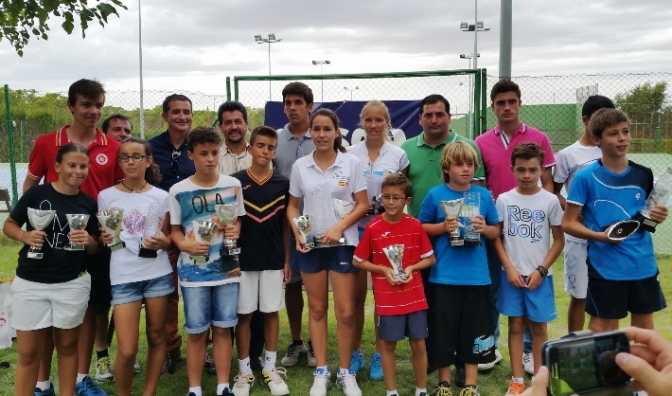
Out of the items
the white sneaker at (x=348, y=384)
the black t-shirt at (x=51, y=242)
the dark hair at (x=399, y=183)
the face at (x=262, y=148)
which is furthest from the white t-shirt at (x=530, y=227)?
the black t-shirt at (x=51, y=242)

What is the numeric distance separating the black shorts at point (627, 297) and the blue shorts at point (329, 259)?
1674 millimetres

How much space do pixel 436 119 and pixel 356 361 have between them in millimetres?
2037

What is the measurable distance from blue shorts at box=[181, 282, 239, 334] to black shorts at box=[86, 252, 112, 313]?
1.88 feet

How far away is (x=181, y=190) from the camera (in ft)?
12.1

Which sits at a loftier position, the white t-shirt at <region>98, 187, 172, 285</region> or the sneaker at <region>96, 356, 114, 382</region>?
the white t-shirt at <region>98, 187, 172, 285</region>

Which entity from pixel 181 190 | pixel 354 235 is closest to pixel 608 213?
pixel 354 235

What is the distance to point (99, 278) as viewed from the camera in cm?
382

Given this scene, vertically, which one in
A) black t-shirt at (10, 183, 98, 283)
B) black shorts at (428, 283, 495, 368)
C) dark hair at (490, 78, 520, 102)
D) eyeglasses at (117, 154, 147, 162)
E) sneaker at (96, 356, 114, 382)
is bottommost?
sneaker at (96, 356, 114, 382)

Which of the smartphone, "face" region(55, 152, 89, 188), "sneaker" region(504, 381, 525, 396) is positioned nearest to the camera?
the smartphone

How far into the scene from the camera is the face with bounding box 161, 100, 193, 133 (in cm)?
438

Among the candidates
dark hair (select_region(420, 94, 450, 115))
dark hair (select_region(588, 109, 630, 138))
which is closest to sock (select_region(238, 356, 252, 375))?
dark hair (select_region(420, 94, 450, 115))

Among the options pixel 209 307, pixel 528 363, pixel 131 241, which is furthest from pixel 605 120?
pixel 131 241

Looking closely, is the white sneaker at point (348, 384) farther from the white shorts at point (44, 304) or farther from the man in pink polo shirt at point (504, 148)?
the white shorts at point (44, 304)

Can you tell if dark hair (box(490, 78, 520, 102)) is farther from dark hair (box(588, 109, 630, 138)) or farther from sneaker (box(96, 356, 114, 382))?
sneaker (box(96, 356, 114, 382))
